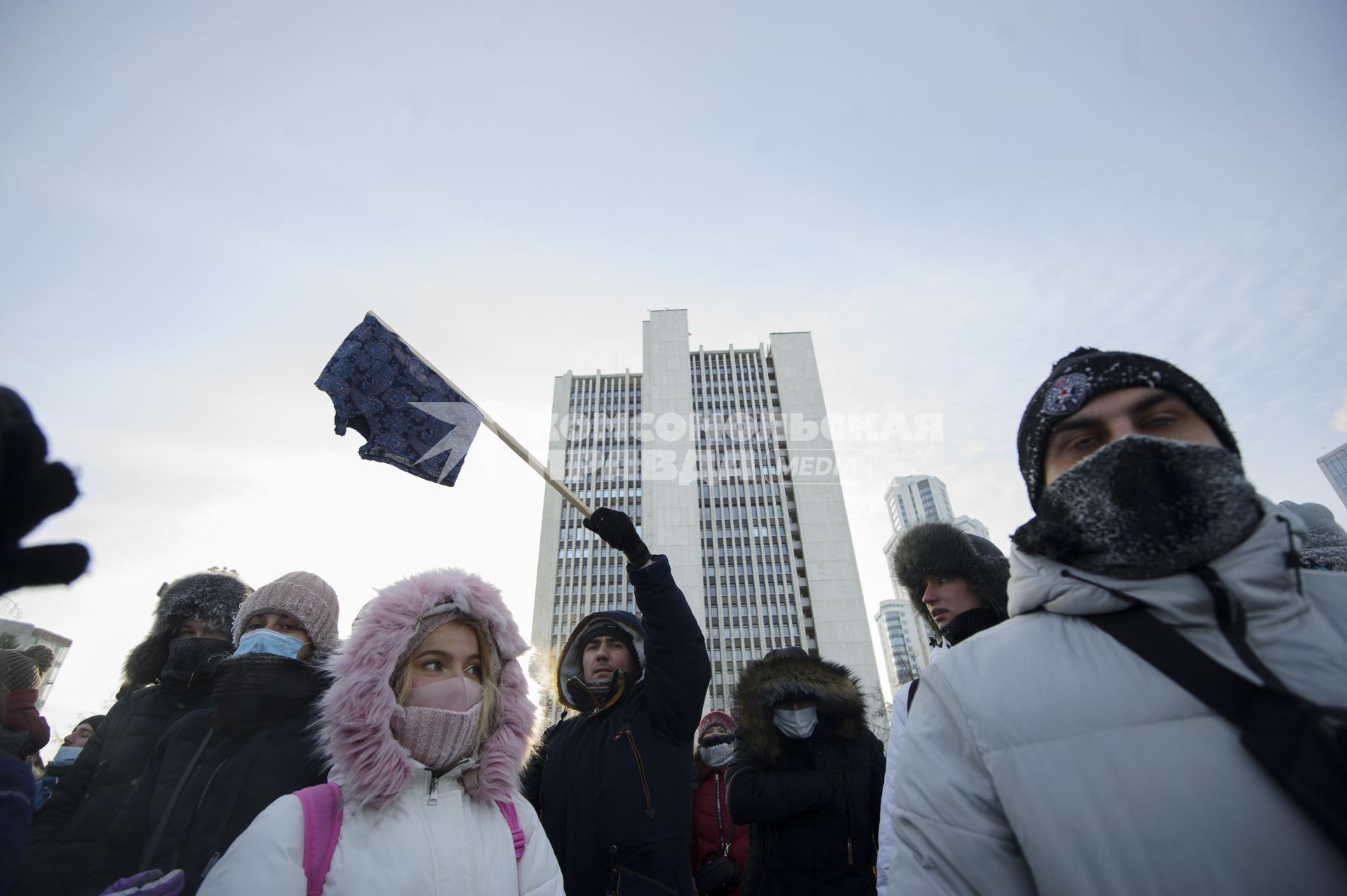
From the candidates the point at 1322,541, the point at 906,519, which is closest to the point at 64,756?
the point at 1322,541

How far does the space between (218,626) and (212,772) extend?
4.42 feet

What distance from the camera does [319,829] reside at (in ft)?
5.14

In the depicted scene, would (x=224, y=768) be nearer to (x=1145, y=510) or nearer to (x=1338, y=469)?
(x=1145, y=510)

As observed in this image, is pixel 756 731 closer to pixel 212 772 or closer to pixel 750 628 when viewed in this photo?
pixel 212 772

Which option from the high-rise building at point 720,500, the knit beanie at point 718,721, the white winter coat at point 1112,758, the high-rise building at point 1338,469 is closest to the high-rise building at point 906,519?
the high-rise building at point 1338,469

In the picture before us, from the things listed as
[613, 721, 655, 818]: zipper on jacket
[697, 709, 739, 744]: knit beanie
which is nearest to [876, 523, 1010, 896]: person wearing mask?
[613, 721, 655, 818]: zipper on jacket

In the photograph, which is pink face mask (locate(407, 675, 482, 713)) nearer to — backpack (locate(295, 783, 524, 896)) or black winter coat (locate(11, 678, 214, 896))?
backpack (locate(295, 783, 524, 896))

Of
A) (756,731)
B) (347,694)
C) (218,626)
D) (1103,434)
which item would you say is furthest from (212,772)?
(1103,434)

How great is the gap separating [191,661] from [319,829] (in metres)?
1.92

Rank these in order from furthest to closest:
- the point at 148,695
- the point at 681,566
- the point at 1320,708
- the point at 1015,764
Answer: the point at 681,566, the point at 148,695, the point at 1015,764, the point at 1320,708

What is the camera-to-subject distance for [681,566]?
49281 millimetres

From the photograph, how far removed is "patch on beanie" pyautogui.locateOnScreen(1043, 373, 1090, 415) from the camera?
1.29 m

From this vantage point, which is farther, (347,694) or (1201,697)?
(347,694)

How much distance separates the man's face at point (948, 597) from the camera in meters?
2.88
